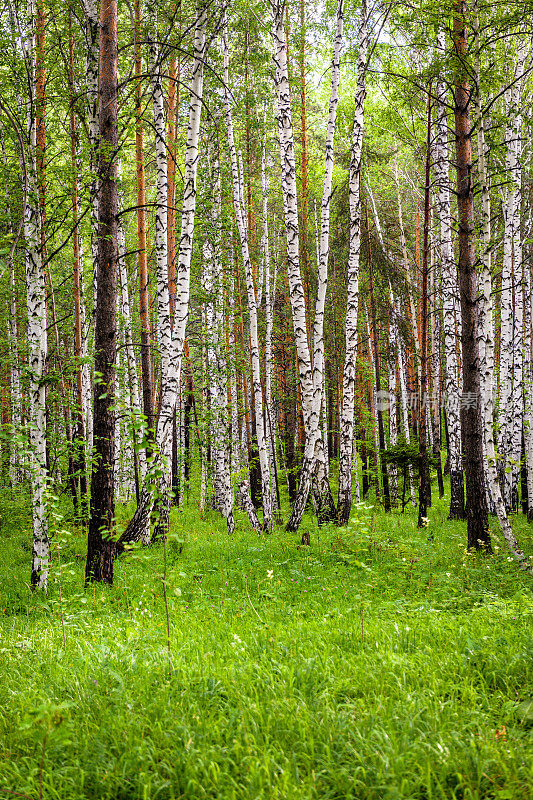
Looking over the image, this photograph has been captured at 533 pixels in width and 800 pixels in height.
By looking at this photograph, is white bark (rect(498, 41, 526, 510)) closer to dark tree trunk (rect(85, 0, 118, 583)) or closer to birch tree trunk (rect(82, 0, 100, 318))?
dark tree trunk (rect(85, 0, 118, 583))

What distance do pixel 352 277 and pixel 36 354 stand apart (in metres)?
6.19

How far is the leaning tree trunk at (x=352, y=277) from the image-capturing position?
9.45 m

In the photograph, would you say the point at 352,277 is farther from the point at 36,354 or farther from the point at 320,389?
the point at 36,354

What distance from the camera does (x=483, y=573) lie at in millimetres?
6066

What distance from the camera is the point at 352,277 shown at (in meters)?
9.80

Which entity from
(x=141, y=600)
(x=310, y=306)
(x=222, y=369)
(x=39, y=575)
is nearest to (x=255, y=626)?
(x=141, y=600)

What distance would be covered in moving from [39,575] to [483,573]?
593 centimetres

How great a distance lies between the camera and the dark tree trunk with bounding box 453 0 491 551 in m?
6.84

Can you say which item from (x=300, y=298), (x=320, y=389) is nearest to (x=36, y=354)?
(x=300, y=298)

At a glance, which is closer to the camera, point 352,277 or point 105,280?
point 105,280

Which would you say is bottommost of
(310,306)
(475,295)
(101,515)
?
(101,515)

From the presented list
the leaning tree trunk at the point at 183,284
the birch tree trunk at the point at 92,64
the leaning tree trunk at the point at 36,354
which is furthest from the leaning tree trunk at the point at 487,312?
the leaning tree trunk at the point at 36,354

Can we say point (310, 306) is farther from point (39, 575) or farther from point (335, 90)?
point (39, 575)

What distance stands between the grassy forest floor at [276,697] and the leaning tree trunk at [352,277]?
4334mm
